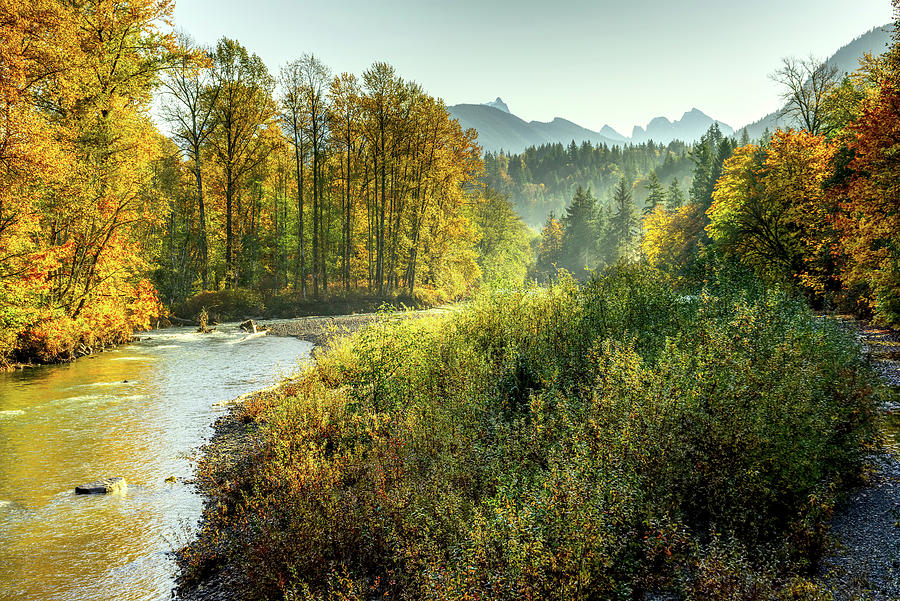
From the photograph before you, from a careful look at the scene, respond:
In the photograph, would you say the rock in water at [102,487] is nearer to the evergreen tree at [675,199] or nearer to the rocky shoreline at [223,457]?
the rocky shoreline at [223,457]

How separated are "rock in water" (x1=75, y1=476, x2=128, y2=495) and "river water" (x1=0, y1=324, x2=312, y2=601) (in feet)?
0.36

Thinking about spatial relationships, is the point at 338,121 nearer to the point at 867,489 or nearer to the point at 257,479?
the point at 257,479

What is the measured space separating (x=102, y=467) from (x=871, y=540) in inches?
487

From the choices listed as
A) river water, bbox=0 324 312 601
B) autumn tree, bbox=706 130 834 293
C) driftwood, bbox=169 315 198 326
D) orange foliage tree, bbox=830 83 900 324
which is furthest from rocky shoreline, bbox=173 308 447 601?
autumn tree, bbox=706 130 834 293

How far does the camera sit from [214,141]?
34.9m

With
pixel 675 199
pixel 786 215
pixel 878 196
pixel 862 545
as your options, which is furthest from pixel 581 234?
pixel 862 545

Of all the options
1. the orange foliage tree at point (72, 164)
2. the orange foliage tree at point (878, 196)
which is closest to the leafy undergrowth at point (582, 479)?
the orange foliage tree at point (878, 196)

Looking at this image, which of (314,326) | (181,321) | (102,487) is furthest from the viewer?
(181,321)

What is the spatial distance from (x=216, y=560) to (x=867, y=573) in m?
7.34

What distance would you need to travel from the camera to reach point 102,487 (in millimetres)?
8016

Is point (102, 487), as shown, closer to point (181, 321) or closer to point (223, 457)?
point (223, 457)

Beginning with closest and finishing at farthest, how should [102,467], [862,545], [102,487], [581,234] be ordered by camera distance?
1. [862,545]
2. [102,487]
3. [102,467]
4. [581,234]

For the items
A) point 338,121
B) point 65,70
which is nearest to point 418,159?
point 338,121

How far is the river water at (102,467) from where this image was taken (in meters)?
5.90
